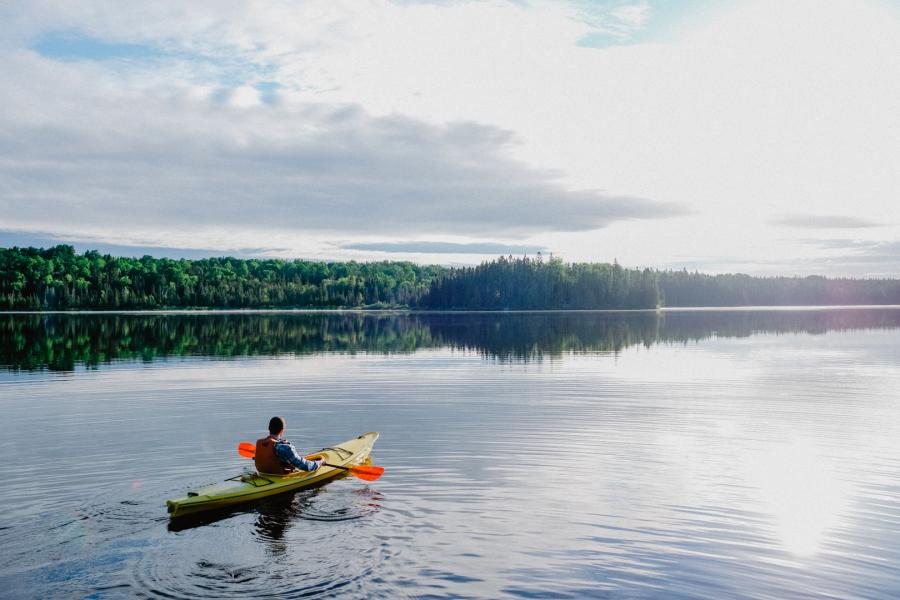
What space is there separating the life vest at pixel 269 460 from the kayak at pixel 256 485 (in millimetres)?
161

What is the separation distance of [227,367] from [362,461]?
33849 millimetres

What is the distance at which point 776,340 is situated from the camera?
84188 millimetres

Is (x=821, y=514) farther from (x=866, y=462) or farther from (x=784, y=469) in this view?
(x=866, y=462)

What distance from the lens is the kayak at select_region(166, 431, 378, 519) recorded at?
16.9 m

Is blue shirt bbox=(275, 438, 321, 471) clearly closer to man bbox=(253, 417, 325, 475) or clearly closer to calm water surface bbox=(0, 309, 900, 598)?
man bbox=(253, 417, 325, 475)

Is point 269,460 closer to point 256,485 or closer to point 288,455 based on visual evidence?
point 288,455

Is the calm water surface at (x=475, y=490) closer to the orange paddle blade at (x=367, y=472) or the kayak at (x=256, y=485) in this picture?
the orange paddle blade at (x=367, y=472)

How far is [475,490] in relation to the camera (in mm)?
19375

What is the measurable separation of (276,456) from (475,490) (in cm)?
541

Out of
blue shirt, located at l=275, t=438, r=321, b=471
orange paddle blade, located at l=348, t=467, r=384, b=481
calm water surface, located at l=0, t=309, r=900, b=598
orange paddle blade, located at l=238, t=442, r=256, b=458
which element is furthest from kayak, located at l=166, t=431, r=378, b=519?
orange paddle blade, located at l=238, t=442, r=256, b=458

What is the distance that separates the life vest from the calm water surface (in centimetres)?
85

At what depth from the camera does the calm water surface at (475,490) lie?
13.5m

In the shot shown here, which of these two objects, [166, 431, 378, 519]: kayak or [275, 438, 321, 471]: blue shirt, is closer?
[166, 431, 378, 519]: kayak

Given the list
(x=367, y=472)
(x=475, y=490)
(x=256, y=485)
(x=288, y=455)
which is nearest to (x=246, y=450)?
(x=288, y=455)
